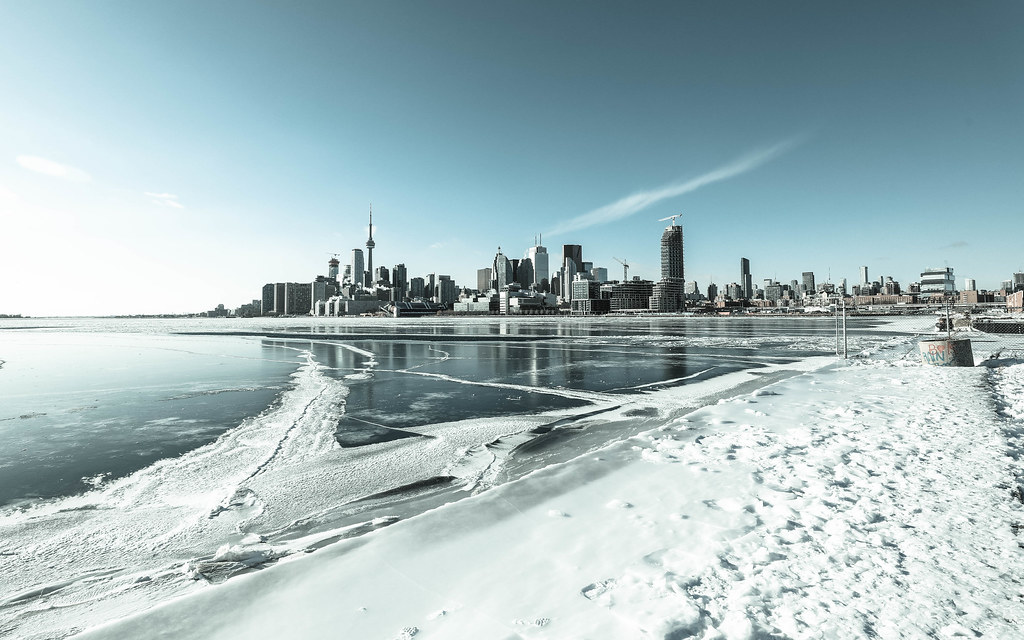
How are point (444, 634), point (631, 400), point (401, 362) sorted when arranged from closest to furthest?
point (444, 634) < point (631, 400) < point (401, 362)

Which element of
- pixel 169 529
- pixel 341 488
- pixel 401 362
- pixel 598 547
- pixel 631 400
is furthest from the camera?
pixel 401 362

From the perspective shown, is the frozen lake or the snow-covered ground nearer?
the snow-covered ground

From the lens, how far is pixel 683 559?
3779mm

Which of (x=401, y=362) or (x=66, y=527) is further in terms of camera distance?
(x=401, y=362)

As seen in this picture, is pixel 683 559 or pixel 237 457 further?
pixel 237 457

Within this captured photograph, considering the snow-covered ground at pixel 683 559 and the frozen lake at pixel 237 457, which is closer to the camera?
the snow-covered ground at pixel 683 559

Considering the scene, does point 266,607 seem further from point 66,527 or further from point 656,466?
point 656,466

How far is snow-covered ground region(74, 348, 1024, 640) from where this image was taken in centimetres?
299

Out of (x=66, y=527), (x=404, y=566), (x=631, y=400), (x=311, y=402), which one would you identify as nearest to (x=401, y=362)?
(x=311, y=402)

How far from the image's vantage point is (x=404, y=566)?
3750 millimetres

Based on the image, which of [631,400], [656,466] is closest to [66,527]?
[656,466]

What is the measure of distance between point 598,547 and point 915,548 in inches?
103

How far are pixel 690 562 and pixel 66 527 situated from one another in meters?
6.29

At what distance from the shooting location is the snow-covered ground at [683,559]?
2992 millimetres
